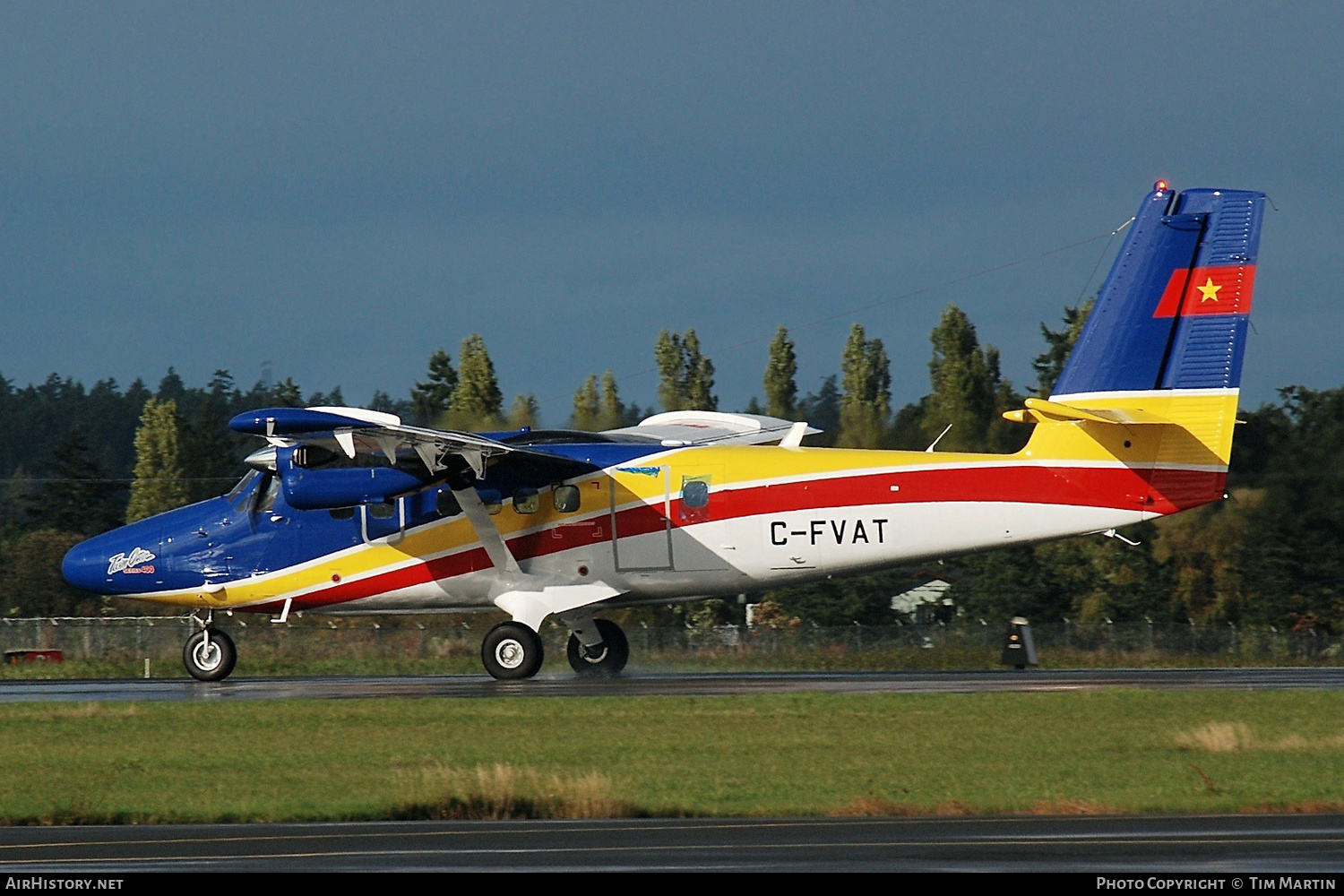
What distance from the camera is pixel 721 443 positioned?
96.0 feet

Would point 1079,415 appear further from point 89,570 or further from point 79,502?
point 79,502

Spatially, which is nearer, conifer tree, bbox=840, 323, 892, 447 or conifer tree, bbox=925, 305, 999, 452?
conifer tree, bbox=925, 305, 999, 452

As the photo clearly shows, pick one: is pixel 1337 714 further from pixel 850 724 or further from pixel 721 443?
pixel 721 443

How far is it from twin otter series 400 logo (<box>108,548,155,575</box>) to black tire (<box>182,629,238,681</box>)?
1.50m

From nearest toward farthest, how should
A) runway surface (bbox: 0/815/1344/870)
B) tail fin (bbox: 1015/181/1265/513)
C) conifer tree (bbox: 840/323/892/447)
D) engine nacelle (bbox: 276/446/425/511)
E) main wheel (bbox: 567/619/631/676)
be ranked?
runway surface (bbox: 0/815/1344/870) < tail fin (bbox: 1015/181/1265/513) < engine nacelle (bbox: 276/446/425/511) < main wheel (bbox: 567/619/631/676) < conifer tree (bbox: 840/323/892/447)

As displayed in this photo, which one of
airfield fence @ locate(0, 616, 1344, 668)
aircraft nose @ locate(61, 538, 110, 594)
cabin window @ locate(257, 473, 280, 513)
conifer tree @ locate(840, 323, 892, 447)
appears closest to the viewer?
cabin window @ locate(257, 473, 280, 513)

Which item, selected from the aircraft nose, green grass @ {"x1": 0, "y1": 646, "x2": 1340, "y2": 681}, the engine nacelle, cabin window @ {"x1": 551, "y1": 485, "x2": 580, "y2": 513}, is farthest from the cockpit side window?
green grass @ {"x1": 0, "y1": 646, "x2": 1340, "y2": 681}

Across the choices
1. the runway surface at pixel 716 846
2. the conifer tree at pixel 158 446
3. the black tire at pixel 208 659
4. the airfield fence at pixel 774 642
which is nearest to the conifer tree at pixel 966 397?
the airfield fence at pixel 774 642

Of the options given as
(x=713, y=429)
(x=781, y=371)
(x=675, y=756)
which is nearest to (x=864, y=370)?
(x=781, y=371)

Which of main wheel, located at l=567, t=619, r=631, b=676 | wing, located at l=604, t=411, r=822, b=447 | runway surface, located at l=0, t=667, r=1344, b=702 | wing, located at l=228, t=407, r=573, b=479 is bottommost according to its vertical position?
runway surface, located at l=0, t=667, r=1344, b=702

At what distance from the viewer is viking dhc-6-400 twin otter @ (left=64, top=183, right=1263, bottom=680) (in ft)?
84.6

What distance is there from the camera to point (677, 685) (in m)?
26.4

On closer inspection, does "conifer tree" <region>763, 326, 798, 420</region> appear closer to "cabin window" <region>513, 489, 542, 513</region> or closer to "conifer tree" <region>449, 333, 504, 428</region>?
"conifer tree" <region>449, 333, 504, 428</region>

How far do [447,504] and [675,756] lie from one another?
10000mm
